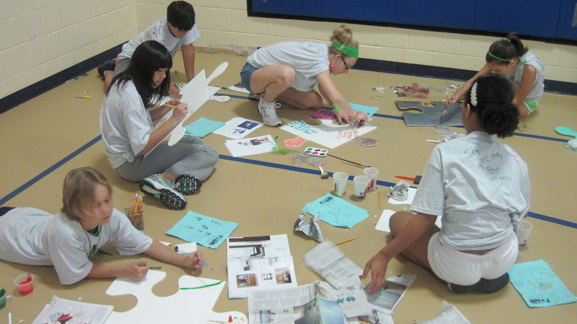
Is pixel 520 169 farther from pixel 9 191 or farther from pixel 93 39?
pixel 93 39

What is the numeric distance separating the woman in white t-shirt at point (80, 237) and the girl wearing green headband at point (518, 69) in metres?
2.31

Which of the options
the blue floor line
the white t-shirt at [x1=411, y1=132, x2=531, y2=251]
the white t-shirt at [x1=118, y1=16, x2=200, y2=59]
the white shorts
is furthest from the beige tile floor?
the white t-shirt at [x1=118, y1=16, x2=200, y2=59]

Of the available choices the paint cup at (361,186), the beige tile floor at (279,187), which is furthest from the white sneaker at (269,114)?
the paint cup at (361,186)

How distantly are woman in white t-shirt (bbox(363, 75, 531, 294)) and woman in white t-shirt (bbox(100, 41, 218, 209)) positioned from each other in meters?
1.35

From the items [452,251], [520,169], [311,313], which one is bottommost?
[311,313]

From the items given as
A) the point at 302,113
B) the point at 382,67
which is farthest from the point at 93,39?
the point at 382,67

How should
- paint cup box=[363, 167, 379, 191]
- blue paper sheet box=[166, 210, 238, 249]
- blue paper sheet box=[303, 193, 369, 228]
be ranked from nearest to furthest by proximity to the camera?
blue paper sheet box=[166, 210, 238, 249] < blue paper sheet box=[303, 193, 369, 228] < paint cup box=[363, 167, 379, 191]

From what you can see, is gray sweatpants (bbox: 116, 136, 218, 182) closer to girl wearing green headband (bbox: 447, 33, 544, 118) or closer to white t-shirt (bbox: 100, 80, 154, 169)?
white t-shirt (bbox: 100, 80, 154, 169)

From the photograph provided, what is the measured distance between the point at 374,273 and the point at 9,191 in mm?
2142

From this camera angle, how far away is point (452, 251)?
6.17 feet

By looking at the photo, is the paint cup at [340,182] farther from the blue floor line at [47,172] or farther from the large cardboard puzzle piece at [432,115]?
the blue floor line at [47,172]

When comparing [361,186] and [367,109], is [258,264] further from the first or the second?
[367,109]

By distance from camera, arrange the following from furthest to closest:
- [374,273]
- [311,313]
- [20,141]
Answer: [20,141] → [374,273] → [311,313]

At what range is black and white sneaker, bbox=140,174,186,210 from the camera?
8.33ft
